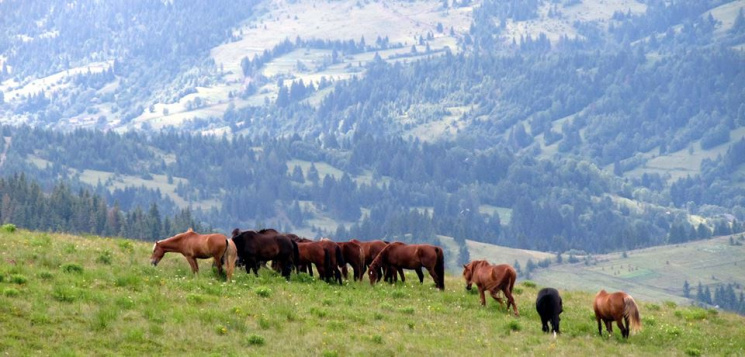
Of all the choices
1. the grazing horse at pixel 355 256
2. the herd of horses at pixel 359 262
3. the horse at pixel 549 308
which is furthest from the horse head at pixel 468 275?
the horse at pixel 549 308

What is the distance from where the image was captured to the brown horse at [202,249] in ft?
125

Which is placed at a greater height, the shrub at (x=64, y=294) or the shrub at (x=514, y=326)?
the shrub at (x=64, y=294)

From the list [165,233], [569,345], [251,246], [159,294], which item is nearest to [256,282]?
[251,246]

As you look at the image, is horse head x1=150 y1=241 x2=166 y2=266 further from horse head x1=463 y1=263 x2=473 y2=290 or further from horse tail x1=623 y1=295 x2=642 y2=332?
horse tail x1=623 y1=295 x2=642 y2=332

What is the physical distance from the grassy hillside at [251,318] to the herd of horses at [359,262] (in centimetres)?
64

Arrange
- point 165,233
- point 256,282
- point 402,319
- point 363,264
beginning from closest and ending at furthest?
1. point 402,319
2. point 256,282
3. point 363,264
4. point 165,233

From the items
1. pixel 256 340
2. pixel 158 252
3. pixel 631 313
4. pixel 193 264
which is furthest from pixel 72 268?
pixel 631 313

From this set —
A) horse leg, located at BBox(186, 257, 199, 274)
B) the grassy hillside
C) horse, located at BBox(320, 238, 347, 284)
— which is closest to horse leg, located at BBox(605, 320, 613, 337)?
the grassy hillside

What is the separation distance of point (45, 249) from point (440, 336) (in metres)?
14.6

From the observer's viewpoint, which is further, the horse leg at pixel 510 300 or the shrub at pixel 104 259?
the shrub at pixel 104 259

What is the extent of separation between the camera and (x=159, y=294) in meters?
33.9

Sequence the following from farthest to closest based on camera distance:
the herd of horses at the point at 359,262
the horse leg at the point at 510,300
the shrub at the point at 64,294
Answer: the horse leg at the point at 510,300, the herd of horses at the point at 359,262, the shrub at the point at 64,294

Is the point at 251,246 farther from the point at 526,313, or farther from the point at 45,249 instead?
the point at 526,313

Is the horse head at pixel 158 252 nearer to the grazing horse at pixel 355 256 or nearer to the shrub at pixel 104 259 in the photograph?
the shrub at pixel 104 259
